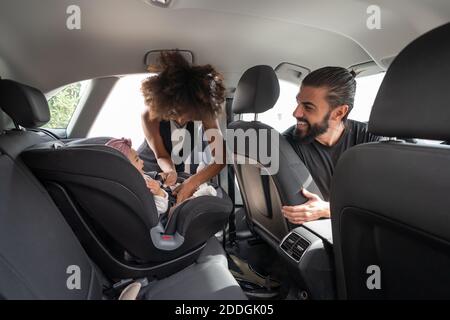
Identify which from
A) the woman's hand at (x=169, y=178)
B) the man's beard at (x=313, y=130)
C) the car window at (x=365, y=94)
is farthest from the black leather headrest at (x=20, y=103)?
the car window at (x=365, y=94)

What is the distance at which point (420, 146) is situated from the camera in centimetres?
63

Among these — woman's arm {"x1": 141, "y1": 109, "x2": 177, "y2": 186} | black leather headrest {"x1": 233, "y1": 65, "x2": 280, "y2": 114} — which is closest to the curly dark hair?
Result: woman's arm {"x1": 141, "y1": 109, "x2": 177, "y2": 186}

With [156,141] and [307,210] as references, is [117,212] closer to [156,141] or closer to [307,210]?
[307,210]

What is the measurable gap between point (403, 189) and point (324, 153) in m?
0.91

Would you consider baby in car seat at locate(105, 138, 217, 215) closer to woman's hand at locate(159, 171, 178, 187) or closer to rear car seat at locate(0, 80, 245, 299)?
woman's hand at locate(159, 171, 178, 187)

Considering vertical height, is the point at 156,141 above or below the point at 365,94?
below

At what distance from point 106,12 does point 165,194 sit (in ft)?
3.23

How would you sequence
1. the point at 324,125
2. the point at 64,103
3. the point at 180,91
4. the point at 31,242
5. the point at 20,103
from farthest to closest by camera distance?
the point at 64,103 < the point at 180,91 < the point at 324,125 < the point at 20,103 < the point at 31,242

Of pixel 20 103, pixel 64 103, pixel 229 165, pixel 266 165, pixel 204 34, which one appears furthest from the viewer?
pixel 229 165

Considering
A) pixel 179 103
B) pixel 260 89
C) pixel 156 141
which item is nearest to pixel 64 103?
pixel 156 141

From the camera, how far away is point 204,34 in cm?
185

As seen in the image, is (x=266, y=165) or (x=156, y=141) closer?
(x=266, y=165)
